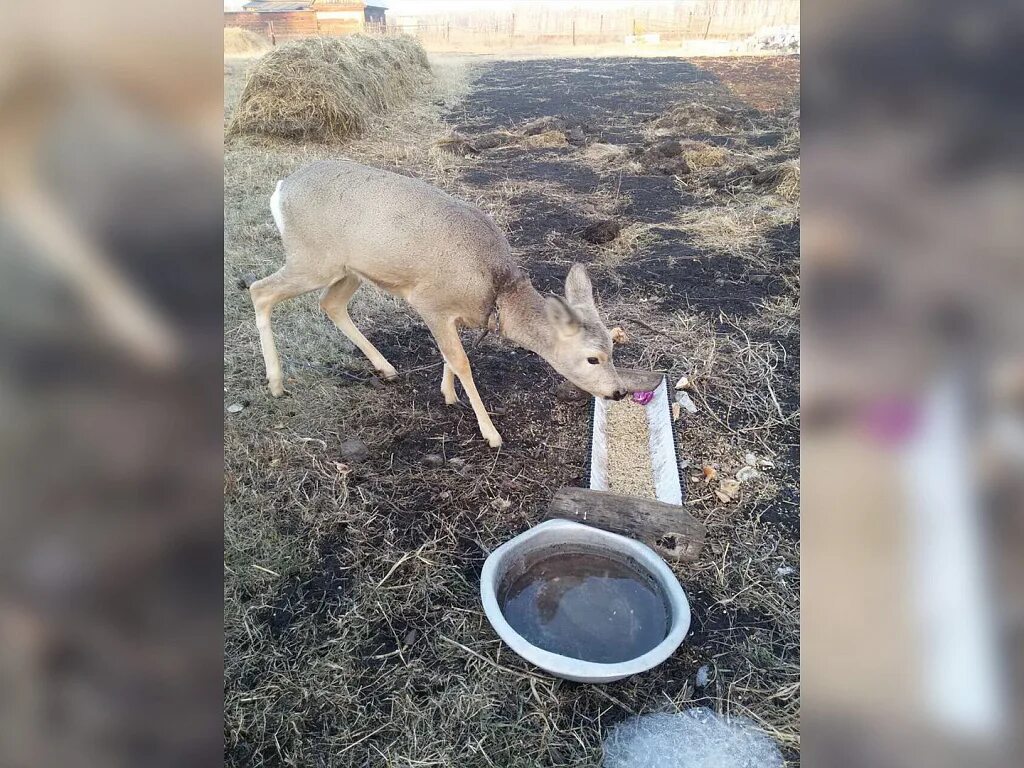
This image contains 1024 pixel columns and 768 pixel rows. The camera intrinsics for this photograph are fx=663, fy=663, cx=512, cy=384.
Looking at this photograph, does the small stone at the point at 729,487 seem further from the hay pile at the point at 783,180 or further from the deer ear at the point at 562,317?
the hay pile at the point at 783,180

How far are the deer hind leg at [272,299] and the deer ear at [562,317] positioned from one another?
1.54m

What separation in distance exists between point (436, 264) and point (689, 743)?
8.43ft

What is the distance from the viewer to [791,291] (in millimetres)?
5762

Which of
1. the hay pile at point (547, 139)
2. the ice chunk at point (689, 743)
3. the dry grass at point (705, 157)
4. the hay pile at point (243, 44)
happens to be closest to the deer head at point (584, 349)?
the ice chunk at point (689, 743)

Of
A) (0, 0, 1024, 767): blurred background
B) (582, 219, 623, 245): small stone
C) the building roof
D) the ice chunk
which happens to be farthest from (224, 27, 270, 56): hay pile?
(0, 0, 1024, 767): blurred background

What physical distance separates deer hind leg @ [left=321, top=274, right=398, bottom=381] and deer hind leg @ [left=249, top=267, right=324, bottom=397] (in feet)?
0.94

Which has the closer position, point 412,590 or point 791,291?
point 412,590
